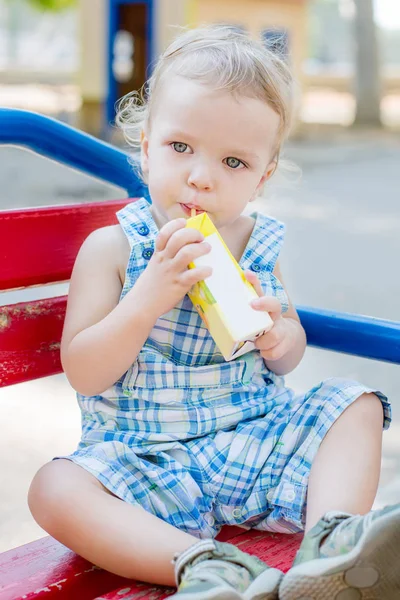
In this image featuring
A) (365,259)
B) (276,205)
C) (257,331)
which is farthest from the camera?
(276,205)

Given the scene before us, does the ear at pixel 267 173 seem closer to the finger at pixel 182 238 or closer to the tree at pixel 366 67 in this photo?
the finger at pixel 182 238

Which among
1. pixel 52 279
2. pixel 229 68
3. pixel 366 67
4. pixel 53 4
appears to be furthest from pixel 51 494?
pixel 53 4


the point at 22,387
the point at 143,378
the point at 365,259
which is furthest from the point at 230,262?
the point at 365,259

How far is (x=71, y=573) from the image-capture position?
4.34ft

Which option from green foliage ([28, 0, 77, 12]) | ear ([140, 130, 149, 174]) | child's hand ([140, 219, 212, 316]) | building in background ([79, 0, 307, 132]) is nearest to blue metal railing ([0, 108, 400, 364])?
ear ([140, 130, 149, 174])

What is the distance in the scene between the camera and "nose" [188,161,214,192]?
1432 mm

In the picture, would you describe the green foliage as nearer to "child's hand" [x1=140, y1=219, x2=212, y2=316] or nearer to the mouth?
the mouth

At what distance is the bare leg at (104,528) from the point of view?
1.25m

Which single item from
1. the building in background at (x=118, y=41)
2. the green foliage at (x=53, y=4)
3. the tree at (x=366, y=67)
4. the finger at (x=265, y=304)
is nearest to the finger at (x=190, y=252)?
the finger at (x=265, y=304)

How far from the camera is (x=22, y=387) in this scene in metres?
2.92

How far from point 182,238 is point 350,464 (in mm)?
418

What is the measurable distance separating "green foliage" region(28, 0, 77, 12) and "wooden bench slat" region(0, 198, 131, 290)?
28253 mm

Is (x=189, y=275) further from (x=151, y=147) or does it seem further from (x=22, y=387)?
(x=22, y=387)

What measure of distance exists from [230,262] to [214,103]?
0.28m
